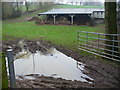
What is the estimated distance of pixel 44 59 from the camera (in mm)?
6473

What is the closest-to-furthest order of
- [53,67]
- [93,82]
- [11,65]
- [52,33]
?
[11,65] → [93,82] → [53,67] → [52,33]

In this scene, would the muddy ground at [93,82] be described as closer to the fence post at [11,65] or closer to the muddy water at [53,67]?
the muddy water at [53,67]

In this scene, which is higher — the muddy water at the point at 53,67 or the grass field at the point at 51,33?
the grass field at the point at 51,33

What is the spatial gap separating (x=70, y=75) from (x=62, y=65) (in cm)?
105

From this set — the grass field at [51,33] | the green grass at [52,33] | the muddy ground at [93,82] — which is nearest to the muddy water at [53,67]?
the muddy ground at [93,82]

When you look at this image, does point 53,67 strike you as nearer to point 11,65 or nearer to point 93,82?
point 93,82

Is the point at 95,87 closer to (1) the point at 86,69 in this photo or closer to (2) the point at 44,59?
(1) the point at 86,69

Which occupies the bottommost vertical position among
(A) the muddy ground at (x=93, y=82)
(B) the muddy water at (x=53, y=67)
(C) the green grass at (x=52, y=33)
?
(B) the muddy water at (x=53, y=67)

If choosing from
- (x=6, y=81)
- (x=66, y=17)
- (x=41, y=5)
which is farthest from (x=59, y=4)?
(x=6, y=81)

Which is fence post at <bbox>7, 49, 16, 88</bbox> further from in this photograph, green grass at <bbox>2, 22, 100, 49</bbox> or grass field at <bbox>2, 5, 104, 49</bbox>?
green grass at <bbox>2, 22, 100, 49</bbox>

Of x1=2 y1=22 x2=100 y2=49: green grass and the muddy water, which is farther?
x1=2 y1=22 x2=100 y2=49: green grass

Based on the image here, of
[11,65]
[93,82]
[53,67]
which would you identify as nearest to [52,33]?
[53,67]

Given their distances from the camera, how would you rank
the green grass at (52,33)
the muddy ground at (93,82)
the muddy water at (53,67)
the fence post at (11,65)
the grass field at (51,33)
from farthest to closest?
1. the green grass at (52,33)
2. the grass field at (51,33)
3. the muddy water at (53,67)
4. the muddy ground at (93,82)
5. the fence post at (11,65)

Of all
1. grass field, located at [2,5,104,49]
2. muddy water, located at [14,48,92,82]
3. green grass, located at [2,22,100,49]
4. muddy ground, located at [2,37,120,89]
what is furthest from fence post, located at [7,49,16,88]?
green grass, located at [2,22,100,49]
